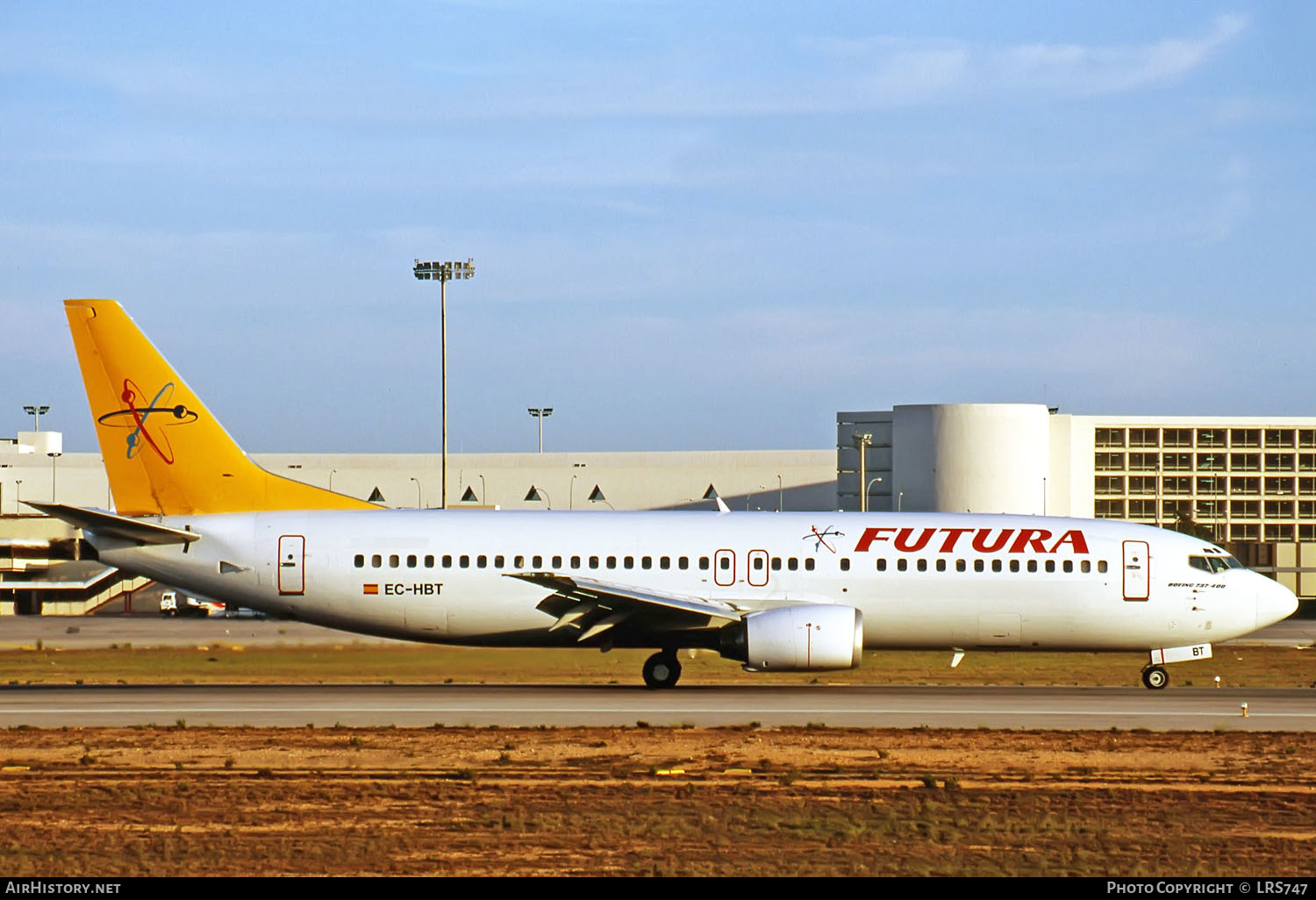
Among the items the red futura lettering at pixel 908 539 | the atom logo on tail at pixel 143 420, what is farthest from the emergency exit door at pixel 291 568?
the red futura lettering at pixel 908 539

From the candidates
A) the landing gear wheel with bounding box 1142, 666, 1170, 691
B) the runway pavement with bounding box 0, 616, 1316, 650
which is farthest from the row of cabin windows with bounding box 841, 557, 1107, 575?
the runway pavement with bounding box 0, 616, 1316, 650

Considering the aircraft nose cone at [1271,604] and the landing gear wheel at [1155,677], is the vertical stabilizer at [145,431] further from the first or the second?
the aircraft nose cone at [1271,604]

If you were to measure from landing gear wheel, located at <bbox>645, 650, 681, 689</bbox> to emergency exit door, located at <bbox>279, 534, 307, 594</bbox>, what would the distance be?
675 centimetres

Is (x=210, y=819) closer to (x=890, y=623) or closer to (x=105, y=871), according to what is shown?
(x=105, y=871)

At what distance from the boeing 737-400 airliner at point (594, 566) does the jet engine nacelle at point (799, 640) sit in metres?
0.76

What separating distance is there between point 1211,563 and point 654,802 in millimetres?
17785

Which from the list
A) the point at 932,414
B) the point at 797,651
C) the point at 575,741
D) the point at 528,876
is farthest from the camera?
the point at 932,414

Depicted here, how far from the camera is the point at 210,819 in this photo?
15.5 meters

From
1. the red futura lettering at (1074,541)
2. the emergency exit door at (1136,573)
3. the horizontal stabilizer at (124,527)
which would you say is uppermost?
the horizontal stabilizer at (124,527)

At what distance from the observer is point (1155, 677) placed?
30.5 meters

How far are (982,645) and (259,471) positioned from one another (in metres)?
14.6

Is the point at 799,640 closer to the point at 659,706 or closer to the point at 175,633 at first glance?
the point at 659,706

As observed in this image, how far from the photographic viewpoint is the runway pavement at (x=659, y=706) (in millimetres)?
24234

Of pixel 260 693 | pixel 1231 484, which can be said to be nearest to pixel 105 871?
pixel 260 693
